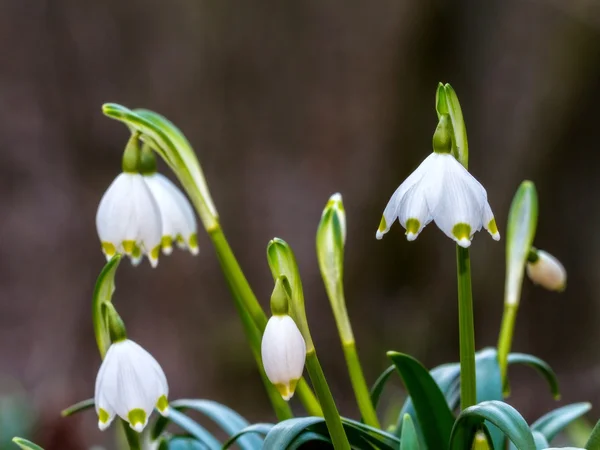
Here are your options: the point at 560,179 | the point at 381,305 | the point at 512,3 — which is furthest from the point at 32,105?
the point at 560,179

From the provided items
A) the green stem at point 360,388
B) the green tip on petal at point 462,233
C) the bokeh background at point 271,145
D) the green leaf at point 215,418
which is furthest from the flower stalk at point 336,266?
the bokeh background at point 271,145

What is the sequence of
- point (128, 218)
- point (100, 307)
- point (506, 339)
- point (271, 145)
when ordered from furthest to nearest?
1. point (271, 145)
2. point (506, 339)
3. point (128, 218)
4. point (100, 307)

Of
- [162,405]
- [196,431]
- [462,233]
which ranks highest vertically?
[462,233]

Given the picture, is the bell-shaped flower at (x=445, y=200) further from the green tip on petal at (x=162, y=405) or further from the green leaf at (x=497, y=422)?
the green tip on petal at (x=162, y=405)

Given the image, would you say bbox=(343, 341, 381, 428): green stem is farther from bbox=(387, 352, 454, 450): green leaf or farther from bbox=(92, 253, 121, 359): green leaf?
bbox=(92, 253, 121, 359): green leaf

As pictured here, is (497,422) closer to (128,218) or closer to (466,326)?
(466,326)

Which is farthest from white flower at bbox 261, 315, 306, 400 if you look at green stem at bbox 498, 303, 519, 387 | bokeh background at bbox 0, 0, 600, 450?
bokeh background at bbox 0, 0, 600, 450

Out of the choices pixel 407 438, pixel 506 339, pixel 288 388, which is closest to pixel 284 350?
pixel 288 388
